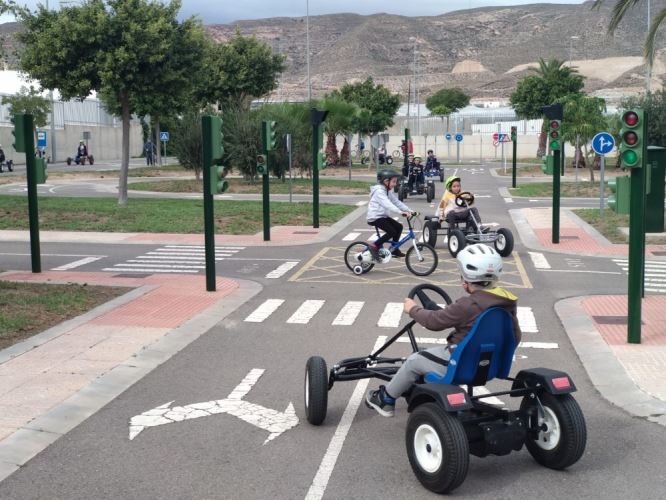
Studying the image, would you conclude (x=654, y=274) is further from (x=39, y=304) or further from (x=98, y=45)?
(x=98, y=45)

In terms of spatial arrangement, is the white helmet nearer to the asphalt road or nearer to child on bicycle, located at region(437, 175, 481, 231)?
→ the asphalt road

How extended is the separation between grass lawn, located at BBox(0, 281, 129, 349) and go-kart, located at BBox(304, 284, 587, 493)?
5.70 meters

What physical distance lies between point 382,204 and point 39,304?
228 inches

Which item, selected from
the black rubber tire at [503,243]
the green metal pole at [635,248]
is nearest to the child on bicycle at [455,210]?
the black rubber tire at [503,243]

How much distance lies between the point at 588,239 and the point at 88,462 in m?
15.8

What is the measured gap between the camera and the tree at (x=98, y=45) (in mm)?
25484

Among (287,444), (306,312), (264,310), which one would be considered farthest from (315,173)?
(287,444)

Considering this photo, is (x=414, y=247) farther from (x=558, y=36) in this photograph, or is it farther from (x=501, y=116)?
(x=558, y=36)

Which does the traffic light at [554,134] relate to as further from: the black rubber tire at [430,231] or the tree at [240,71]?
the tree at [240,71]

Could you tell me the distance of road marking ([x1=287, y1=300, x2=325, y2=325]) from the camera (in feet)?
37.6

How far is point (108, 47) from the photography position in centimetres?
2595

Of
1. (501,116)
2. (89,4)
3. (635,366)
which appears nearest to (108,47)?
(89,4)


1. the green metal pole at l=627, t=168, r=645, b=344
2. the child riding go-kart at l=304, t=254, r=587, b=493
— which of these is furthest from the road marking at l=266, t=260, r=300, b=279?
the child riding go-kart at l=304, t=254, r=587, b=493

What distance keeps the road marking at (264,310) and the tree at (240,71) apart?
37633mm
